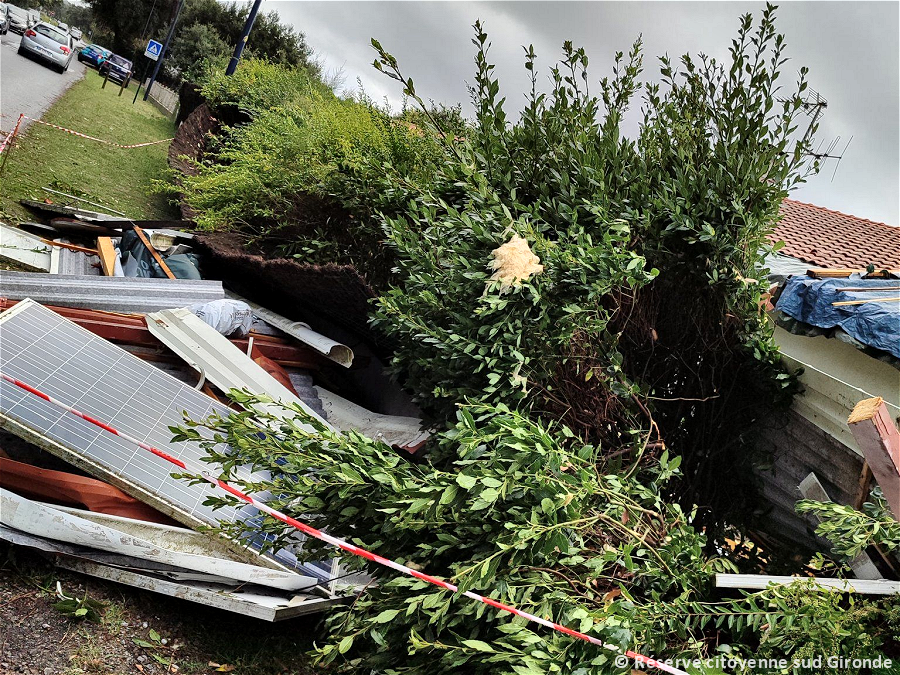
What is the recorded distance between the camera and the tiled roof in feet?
28.2

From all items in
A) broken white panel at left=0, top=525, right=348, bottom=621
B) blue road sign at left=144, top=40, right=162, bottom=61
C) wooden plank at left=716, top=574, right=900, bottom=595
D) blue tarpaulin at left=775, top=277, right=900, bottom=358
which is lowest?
broken white panel at left=0, top=525, right=348, bottom=621

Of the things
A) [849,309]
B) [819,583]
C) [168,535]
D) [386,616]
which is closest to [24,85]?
[168,535]

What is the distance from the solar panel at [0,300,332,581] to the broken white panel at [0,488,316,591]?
0.65 ft

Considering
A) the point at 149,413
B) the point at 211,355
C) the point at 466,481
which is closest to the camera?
the point at 466,481

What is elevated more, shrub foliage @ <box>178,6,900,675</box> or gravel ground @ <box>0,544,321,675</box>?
shrub foliage @ <box>178,6,900,675</box>

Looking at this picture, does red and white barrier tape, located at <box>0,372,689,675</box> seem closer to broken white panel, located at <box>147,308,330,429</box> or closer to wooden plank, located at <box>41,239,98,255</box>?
broken white panel, located at <box>147,308,330,429</box>

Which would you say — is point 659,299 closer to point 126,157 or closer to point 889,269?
point 889,269

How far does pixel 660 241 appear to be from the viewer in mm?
4656

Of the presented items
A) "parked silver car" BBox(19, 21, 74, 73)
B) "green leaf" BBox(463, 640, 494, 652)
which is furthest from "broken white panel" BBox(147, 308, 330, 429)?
"parked silver car" BBox(19, 21, 74, 73)

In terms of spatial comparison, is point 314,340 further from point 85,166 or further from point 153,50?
point 153,50

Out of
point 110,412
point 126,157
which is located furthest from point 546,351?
point 126,157

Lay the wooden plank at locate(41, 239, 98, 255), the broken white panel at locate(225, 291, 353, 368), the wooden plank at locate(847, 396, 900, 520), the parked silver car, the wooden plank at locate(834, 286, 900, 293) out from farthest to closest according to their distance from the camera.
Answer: the parked silver car
the wooden plank at locate(41, 239, 98, 255)
the broken white panel at locate(225, 291, 353, 368)
the wooden plank at locate(834, 286, 900, 293)
the wooden plank at locate(847, 396, 900, 520)

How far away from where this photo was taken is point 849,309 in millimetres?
4375

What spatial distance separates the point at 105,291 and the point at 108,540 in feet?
9.10
